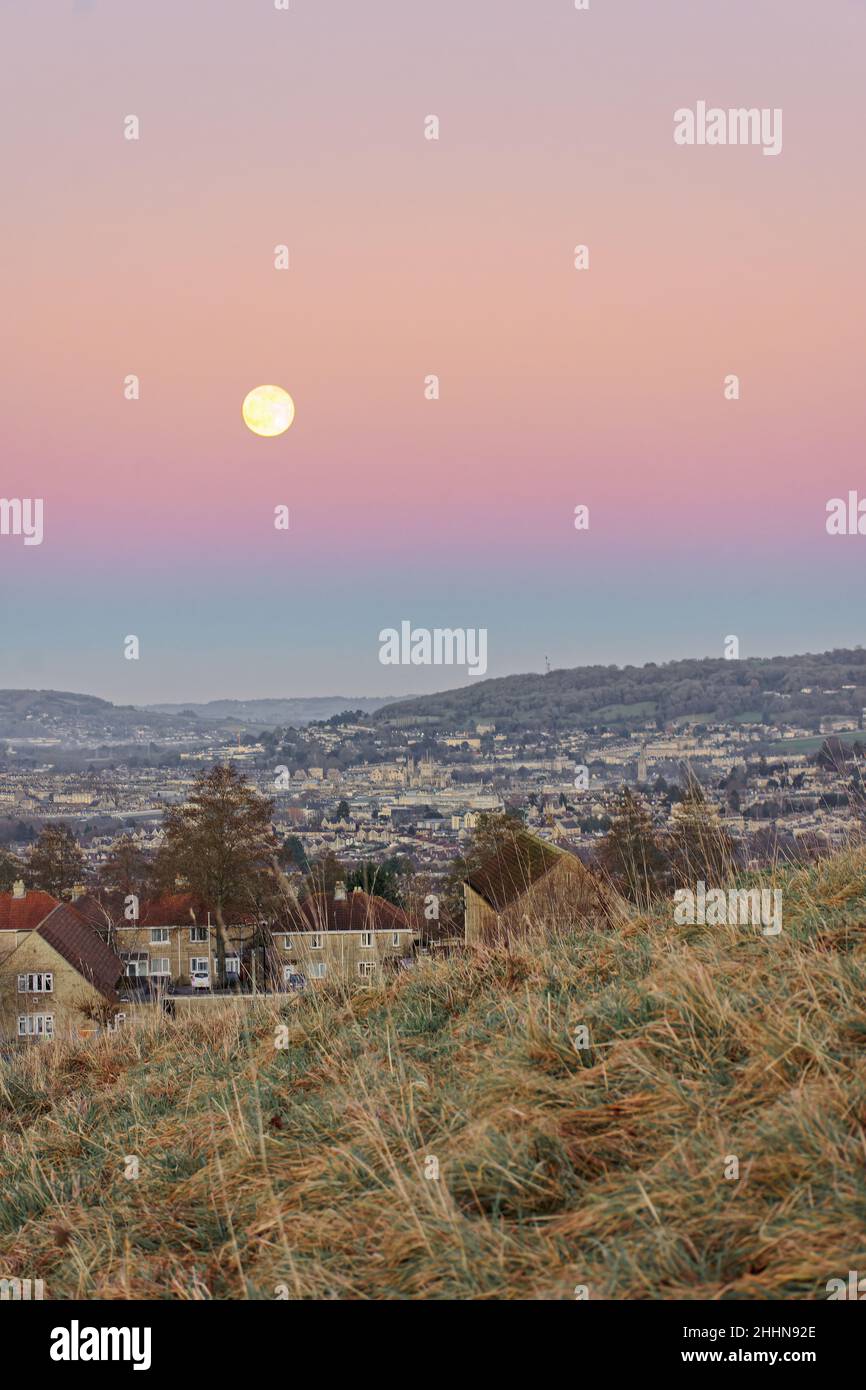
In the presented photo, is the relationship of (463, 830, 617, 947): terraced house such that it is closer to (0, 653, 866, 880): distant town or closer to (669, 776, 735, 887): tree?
(669, 776, 735, 887): tree

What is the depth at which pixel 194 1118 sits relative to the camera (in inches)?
245

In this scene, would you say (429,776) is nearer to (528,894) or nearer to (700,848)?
(528,894)

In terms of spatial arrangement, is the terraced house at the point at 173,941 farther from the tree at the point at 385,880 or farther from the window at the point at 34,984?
the tree at the point at 385,880

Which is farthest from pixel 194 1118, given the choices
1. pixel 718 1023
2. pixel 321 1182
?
pixel 718 1023

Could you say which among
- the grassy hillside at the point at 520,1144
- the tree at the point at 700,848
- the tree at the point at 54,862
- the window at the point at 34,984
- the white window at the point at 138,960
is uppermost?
the tree at the point at 700,848

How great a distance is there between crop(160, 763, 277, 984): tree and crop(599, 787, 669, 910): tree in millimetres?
13259

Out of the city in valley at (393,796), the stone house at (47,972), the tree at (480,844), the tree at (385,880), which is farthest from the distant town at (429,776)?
the stone house at (47,972)

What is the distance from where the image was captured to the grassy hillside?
11.8 feet

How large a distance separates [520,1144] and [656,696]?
37966 millimetres

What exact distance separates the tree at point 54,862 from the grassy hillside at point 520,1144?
32.1 meters

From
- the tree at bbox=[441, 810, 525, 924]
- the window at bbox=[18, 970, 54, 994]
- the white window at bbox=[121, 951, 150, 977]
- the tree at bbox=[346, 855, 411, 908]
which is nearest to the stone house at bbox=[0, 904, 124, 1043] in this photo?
the window at bbox=[18, 970, 54, 994]

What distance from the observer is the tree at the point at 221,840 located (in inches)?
1282
